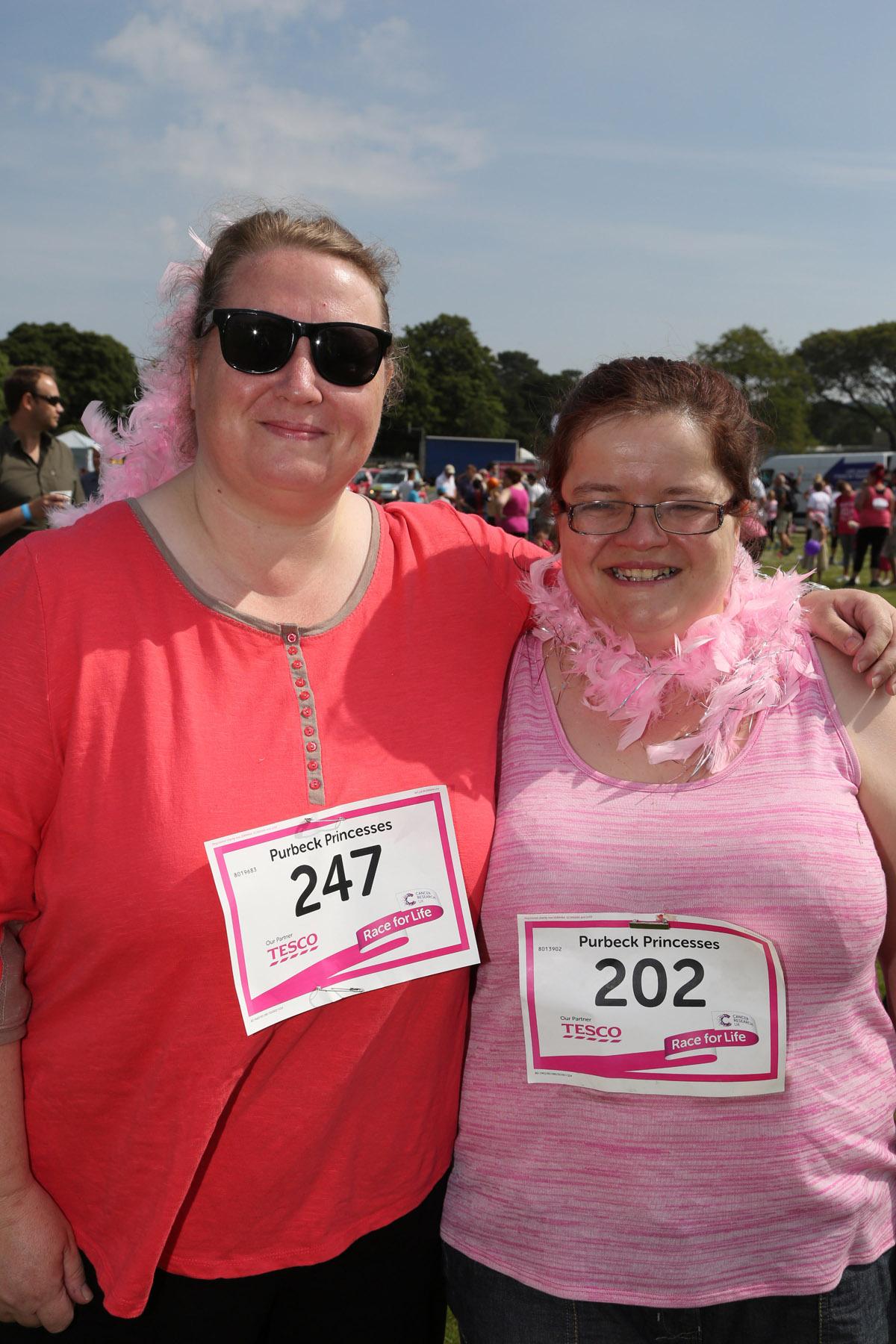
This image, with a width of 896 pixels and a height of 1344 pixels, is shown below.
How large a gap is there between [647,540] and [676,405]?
25cm

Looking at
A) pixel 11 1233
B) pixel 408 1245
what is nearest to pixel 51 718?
pixel 11 1233

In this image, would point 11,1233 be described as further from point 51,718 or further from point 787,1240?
point 787,1240

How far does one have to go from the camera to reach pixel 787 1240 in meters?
1.62

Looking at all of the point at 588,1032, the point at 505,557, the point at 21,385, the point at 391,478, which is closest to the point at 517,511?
the point at 21,385

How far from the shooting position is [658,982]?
1.61 m

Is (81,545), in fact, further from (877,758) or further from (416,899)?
(877,758)

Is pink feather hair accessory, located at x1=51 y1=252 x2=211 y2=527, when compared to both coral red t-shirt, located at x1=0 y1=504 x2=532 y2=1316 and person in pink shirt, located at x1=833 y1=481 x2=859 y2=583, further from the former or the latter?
person in pink shirt, located at x1=833 y1=481 x2=859 y2=583

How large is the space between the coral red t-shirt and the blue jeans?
0.90ft

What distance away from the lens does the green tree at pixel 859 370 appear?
70188 millimetres

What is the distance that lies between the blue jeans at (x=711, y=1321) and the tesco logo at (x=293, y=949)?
27.8 inches

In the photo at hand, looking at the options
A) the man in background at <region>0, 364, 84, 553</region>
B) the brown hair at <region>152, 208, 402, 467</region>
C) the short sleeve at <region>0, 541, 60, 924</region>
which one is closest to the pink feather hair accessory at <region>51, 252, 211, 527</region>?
the brown hair at <region>152, 208, 402, 467</region>

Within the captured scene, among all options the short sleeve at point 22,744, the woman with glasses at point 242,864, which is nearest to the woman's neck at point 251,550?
the woman with glasses at point 242,864

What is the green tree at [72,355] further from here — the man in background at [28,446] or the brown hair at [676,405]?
the brown hair at [676,405]

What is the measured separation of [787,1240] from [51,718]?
4.81ft
